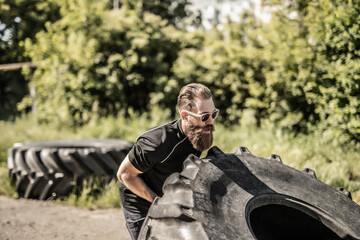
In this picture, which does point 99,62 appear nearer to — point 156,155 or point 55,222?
point 55,222

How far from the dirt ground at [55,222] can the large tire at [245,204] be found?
2.01 metres

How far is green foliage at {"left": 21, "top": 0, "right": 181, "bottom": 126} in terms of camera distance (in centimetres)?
942

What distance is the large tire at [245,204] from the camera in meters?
1.86

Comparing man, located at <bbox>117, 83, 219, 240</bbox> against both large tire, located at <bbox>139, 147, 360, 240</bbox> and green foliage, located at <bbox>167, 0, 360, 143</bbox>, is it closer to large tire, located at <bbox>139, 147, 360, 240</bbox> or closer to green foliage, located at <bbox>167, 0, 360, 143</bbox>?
large tire, located at <bbox>139, 147, 360, 240</bbox>

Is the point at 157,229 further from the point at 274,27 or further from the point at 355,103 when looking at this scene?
the point at 274,27

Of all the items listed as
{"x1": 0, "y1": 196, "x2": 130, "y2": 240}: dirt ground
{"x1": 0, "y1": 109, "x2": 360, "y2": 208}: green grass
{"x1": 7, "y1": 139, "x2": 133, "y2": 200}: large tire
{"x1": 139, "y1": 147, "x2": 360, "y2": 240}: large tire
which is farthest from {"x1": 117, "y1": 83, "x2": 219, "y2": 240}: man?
{"x1": 7, "y1": 139, "x2": 133, "y2": 200}: large tire

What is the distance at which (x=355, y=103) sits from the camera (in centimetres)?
529

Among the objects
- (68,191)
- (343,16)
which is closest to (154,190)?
(68,191)

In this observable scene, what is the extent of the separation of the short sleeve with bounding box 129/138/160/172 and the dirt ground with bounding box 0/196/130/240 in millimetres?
1888

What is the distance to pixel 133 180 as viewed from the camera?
2426 mm

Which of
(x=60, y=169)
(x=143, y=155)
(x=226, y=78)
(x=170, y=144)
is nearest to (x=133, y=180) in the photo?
(x=143, y=155)

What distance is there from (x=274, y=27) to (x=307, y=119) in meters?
1.93

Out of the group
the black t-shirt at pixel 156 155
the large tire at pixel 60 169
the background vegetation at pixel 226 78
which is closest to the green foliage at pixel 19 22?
the background vegetation at pixel 226 78

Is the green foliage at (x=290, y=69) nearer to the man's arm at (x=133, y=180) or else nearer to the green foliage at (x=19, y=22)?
the man's arm at (x=133, y=180)
